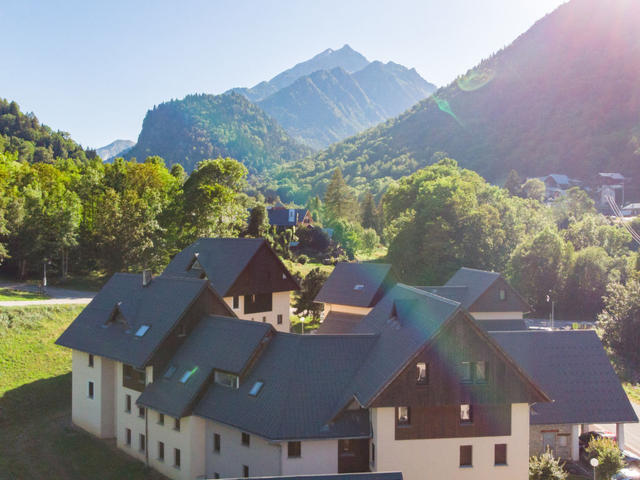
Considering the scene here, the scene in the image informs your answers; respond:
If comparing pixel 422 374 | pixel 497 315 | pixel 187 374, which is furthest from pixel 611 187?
pixel 187 374

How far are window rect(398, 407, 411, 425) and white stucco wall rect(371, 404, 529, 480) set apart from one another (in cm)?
33

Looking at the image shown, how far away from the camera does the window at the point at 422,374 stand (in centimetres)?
2208

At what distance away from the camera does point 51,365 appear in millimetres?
39250

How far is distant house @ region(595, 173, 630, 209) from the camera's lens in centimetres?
13388

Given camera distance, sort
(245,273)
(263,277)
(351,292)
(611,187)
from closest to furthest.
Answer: (245,273) → (263,277) → (351,292) → (611,187)

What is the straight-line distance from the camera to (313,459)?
22219mm

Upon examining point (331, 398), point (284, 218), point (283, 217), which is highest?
point (283, 217)

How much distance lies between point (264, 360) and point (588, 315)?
5693 cm

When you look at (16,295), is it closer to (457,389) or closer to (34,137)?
(457,389)

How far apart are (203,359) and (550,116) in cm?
16221

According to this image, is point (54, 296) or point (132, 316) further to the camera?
point (54, 296)

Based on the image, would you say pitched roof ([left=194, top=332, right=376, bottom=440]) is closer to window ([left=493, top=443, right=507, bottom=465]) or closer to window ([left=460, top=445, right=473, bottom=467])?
window ([left=460, top=445, right=473, bottom=467])

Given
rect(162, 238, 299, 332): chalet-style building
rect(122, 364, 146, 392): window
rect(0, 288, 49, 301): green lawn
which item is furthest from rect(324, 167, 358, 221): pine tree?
rect(122, 364, 146, 392): window

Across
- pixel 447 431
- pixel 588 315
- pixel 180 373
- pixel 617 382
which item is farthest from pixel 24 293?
pixel 588 315
